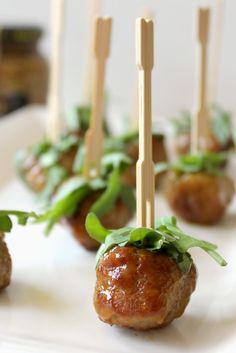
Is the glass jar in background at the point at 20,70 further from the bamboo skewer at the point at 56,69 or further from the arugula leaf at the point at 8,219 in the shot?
the arugula leaf at the point at 8,219

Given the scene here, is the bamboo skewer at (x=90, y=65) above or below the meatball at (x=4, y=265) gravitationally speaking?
above

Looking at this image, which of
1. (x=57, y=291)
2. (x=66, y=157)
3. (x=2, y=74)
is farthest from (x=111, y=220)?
(x=2, y=74)

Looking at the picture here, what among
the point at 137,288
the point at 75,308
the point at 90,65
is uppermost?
the point at 90,65

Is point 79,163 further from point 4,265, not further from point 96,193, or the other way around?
point 4,265

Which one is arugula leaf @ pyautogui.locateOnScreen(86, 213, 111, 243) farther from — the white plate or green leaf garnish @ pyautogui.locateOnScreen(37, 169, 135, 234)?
green leaf garnish @ pyautogui.locateOnScreen(37, 169, 135, 234)

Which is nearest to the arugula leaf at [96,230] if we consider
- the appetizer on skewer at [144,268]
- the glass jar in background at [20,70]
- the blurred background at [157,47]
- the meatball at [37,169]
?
the appetizer on skewer at [144,268]

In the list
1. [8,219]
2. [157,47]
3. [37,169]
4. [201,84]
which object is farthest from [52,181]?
[157,47]

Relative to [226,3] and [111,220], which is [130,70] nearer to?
[226,3]
